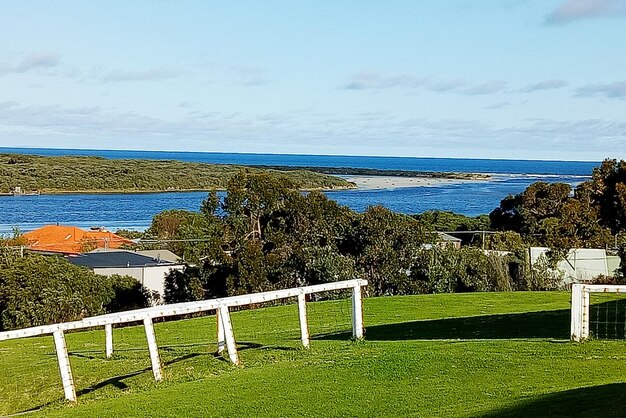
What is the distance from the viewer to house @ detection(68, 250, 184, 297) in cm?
3388

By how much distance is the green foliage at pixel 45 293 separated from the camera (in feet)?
83.4

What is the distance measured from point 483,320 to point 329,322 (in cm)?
313

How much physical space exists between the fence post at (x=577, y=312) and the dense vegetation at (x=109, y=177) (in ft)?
321

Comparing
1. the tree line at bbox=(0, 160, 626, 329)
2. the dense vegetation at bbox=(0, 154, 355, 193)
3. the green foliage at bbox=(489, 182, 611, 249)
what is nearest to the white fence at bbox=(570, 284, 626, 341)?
the tree line at bbox=(0, 160, 626, 329)

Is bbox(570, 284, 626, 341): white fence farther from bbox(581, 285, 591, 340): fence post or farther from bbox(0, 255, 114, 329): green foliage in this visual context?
bbox(0, 255, 114, 329): green foliage

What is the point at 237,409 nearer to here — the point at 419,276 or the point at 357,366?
the point at 357,366

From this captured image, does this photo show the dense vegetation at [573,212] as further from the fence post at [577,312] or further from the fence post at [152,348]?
the fence post at [152,348]

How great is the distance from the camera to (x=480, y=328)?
1452 cm

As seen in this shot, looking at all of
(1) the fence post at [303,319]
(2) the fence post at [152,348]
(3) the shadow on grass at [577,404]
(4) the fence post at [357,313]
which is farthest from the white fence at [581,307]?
(2) the fence post at [152,348]

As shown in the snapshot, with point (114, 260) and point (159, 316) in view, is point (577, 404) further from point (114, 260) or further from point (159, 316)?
point (114, 260)

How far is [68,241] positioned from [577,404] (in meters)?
41.3

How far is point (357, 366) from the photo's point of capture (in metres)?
10.4

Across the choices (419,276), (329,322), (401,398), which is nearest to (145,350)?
(329,322)

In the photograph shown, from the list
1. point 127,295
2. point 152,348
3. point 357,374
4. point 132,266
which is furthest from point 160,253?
point 357,374
